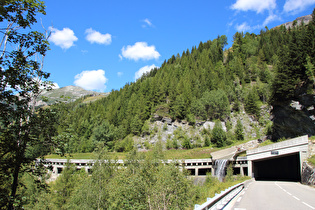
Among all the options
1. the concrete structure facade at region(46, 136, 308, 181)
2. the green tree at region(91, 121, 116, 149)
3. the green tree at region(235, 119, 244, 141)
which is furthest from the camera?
the green tree at region(91, 121, 116, 149)

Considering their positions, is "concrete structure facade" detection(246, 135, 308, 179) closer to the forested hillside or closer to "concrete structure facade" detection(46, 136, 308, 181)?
"concrete structure facade" detection(46, 136, 308, 181)

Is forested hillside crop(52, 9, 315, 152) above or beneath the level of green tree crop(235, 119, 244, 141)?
above

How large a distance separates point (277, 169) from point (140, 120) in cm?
4981

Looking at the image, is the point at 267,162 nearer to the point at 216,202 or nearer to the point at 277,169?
the point at 277,169

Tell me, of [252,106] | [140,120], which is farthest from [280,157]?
[140,120]

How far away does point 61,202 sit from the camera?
3456cm

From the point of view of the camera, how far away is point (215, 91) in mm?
80438

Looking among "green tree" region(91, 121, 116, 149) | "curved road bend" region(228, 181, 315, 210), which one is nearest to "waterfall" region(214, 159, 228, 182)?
"curved road bend" region(228, 181, 315, 210)

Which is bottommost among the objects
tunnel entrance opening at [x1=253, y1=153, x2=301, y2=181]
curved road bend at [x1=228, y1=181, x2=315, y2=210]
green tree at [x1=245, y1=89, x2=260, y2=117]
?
tunnel entrance opening at [x1=253, y1=153, x2=301, y2=181]

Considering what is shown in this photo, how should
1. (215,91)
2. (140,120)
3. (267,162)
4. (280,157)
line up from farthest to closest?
(215,91), (140,120), (267,162), (280,157)

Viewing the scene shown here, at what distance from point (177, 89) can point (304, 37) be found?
52.6m

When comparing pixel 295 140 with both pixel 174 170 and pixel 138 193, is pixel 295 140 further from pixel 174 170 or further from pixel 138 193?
pixel 138 193

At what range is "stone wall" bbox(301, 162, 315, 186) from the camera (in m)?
20.9

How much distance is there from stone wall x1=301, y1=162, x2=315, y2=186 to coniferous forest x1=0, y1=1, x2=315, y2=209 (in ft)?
34.9
